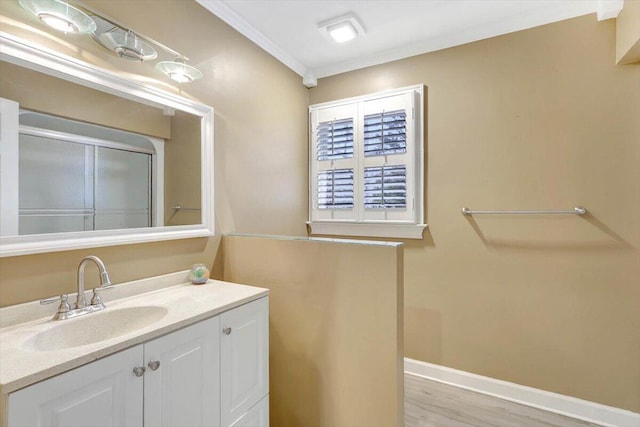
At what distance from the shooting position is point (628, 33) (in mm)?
1656

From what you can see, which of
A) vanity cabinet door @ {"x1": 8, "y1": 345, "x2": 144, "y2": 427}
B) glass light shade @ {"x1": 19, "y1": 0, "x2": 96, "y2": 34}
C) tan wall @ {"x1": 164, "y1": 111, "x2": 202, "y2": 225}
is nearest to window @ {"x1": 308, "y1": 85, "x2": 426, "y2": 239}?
tan wall @ {"x1": 164, "y1": 111, "x2": 202, "y2": 225}

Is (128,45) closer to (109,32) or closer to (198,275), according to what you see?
(109,32)

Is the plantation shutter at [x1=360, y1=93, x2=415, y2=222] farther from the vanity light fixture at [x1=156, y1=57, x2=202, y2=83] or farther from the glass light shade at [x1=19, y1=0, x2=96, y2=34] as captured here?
the glass light shade at [x1=19, y1=0, x2=96, y2=34]

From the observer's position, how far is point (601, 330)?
1.85 m

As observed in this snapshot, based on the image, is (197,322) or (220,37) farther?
(220,37)

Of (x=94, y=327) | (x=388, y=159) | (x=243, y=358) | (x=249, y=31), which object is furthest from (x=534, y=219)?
(x=94, y=327)

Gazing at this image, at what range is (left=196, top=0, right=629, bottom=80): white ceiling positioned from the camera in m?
1.89

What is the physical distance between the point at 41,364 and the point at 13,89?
3.30 feet

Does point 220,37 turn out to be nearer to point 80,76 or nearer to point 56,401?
point 80,76

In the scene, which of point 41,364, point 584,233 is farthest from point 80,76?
point 584,233

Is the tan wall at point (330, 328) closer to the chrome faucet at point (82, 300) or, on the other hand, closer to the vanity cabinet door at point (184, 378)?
the vanity cabinet door at point (184, 378)

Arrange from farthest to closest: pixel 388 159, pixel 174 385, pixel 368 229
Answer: pixel 368 229 → pixel 388 159 → pixel 174 385

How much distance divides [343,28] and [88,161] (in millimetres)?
1772

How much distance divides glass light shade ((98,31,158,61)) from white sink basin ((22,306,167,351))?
46.8 inches
